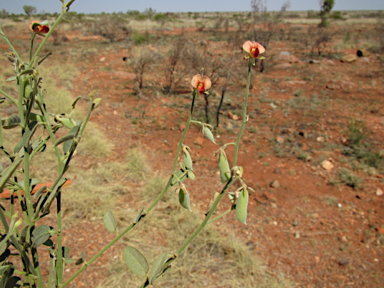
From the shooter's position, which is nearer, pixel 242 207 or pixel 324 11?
pixel 242 207

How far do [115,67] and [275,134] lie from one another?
19.2 feet

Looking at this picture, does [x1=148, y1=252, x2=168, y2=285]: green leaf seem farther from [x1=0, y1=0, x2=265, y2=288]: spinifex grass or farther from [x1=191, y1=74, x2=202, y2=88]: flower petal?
[x1=191, y1=74, x2=202, y2=88]: flower petal

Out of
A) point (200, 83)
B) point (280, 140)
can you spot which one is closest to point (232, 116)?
point (280, 140)

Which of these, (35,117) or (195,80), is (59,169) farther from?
(195,80)

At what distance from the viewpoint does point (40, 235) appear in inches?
26.6

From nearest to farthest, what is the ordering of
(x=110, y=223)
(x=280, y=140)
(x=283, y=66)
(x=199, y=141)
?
(x=110, y=223) < (x=199, y=141) < (x=280, y=140) < (x=283, y=66)

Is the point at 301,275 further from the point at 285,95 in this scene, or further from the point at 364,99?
the point at 364,99

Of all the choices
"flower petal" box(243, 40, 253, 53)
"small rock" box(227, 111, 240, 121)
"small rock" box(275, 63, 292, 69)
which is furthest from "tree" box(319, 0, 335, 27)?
"flower petal" box(243, 40, 253, 53)

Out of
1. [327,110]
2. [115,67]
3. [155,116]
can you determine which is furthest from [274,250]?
[115,67]

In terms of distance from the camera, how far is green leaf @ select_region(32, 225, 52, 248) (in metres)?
0.67

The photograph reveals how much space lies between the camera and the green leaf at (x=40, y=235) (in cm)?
67

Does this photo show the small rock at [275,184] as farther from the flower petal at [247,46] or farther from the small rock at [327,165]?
the flower petal at [247,46]

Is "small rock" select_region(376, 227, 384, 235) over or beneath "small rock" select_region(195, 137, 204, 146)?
beneath

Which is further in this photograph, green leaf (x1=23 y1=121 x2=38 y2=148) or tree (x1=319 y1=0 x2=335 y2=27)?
tree (x1=319 y1=0 x2=335 y2=27)
